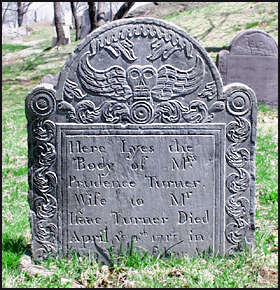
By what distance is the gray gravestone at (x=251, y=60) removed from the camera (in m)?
11.1

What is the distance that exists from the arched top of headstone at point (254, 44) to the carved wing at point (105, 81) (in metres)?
7.54

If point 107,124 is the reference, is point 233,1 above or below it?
above

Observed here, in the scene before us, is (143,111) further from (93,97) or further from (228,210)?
(228,210)

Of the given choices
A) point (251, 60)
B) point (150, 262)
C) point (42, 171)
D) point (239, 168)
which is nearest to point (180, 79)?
point (239, 168)

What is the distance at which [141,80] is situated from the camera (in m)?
4.24

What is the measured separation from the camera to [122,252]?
14.4 ft

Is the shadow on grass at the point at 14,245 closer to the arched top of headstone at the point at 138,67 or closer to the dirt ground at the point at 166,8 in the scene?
the arched top of headstone at the point at 138,67

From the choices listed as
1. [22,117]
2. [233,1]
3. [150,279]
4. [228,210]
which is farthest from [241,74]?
[233,1]

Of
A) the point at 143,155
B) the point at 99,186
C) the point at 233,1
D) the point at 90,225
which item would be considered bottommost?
the point at 90,225

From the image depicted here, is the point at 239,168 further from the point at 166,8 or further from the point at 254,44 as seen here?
the point at 166,8

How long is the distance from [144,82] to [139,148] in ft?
2.06

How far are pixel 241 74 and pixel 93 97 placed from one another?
25.7 feet

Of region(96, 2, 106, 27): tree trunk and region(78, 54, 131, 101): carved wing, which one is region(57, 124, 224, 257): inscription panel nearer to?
region(78, 54, 131, 101): carved wing

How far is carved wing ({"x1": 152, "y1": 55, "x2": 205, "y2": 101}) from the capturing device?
4.25 metres
